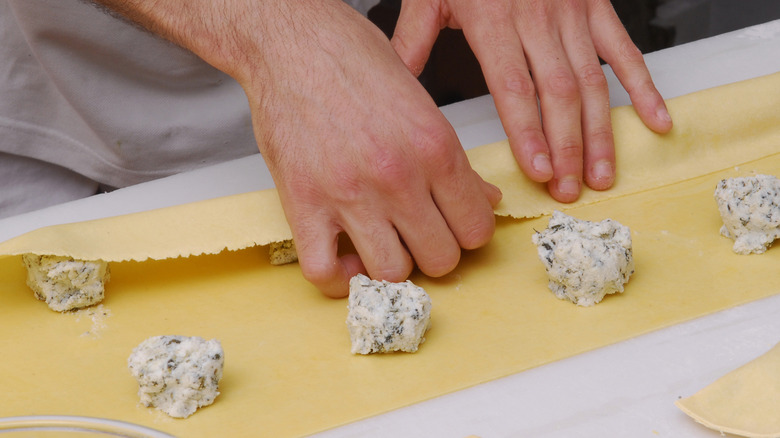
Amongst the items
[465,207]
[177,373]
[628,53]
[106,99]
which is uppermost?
[628,53]

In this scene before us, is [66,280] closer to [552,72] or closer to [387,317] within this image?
[387,317]

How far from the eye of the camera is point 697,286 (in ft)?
3.43

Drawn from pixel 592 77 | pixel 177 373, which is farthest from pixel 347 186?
pixel 592 77

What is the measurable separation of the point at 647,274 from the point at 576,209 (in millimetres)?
213

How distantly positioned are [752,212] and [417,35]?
68 centimetres

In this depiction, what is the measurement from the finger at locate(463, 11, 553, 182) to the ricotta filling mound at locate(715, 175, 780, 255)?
28 cm

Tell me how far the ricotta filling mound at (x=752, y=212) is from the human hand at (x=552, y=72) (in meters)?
0.22

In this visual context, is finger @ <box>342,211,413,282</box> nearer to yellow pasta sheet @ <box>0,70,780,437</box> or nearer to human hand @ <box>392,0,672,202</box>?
yellow pasta sheet @ <box>0,70,780,437</box>

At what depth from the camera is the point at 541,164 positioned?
1.27m

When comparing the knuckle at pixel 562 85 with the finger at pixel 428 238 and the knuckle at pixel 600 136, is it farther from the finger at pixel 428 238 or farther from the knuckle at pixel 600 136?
the finger at pixel 428 238

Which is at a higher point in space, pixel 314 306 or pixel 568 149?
pixel 568 149

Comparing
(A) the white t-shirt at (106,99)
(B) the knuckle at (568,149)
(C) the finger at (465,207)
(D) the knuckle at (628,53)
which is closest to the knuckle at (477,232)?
(C) the finger at (465,207)

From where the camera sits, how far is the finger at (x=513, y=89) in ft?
4.20

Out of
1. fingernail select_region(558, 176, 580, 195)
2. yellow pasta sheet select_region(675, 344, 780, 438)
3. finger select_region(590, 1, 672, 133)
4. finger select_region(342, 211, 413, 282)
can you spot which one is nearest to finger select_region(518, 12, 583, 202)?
fingernail select_region(558, 176, 580, 195)
